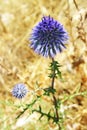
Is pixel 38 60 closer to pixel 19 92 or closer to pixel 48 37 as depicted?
pixel 19 92

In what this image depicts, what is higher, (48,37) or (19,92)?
(48,37)

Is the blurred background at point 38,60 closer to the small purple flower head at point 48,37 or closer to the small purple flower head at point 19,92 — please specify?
the small purple flower head at point 19,92

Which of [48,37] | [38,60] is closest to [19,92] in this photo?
[48,37]

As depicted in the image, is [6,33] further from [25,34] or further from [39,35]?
[39,35]

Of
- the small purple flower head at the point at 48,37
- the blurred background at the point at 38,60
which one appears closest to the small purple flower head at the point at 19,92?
the blurred background at the point at 38,60

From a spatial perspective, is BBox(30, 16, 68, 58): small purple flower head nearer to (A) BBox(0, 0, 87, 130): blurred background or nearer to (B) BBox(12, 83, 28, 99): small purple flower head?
(B) BBox(12, 83, 28, 99): small purple flower head

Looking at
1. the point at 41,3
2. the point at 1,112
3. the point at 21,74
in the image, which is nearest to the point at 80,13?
the point at 41,3
